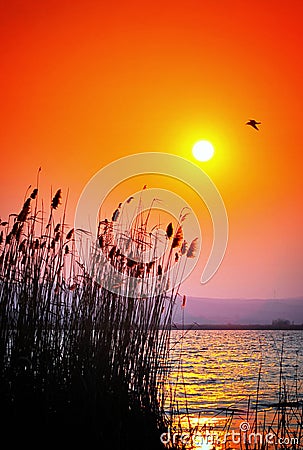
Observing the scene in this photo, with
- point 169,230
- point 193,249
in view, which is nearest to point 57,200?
point 169,230

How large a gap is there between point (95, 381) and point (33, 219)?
148 cm

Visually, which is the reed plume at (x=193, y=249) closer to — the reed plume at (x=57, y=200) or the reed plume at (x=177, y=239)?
the reed plume at (x=177, y=239)

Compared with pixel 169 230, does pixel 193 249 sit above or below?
below

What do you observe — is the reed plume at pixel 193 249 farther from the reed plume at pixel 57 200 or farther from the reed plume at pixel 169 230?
the reed plume at pixel 57 200

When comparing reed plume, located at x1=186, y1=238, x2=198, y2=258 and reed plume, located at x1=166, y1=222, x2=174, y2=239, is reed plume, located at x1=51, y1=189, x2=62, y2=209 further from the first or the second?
reed plume, located at x1=186, y1=238, x2=198, y2=258

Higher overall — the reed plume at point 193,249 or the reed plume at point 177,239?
the reed plume at point 177,239

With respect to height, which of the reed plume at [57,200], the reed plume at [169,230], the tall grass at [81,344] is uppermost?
the reed plume at [57,200]

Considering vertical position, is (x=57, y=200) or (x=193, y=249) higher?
(x=57, y=200)

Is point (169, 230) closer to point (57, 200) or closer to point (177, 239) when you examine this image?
point (177, 239)

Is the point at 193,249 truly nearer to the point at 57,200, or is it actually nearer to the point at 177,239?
the point at 177,239

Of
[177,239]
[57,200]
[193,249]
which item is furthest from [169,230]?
[57,200]

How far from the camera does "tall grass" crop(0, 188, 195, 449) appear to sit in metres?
4.75

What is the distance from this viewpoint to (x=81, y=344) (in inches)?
195

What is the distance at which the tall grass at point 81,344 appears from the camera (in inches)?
187
